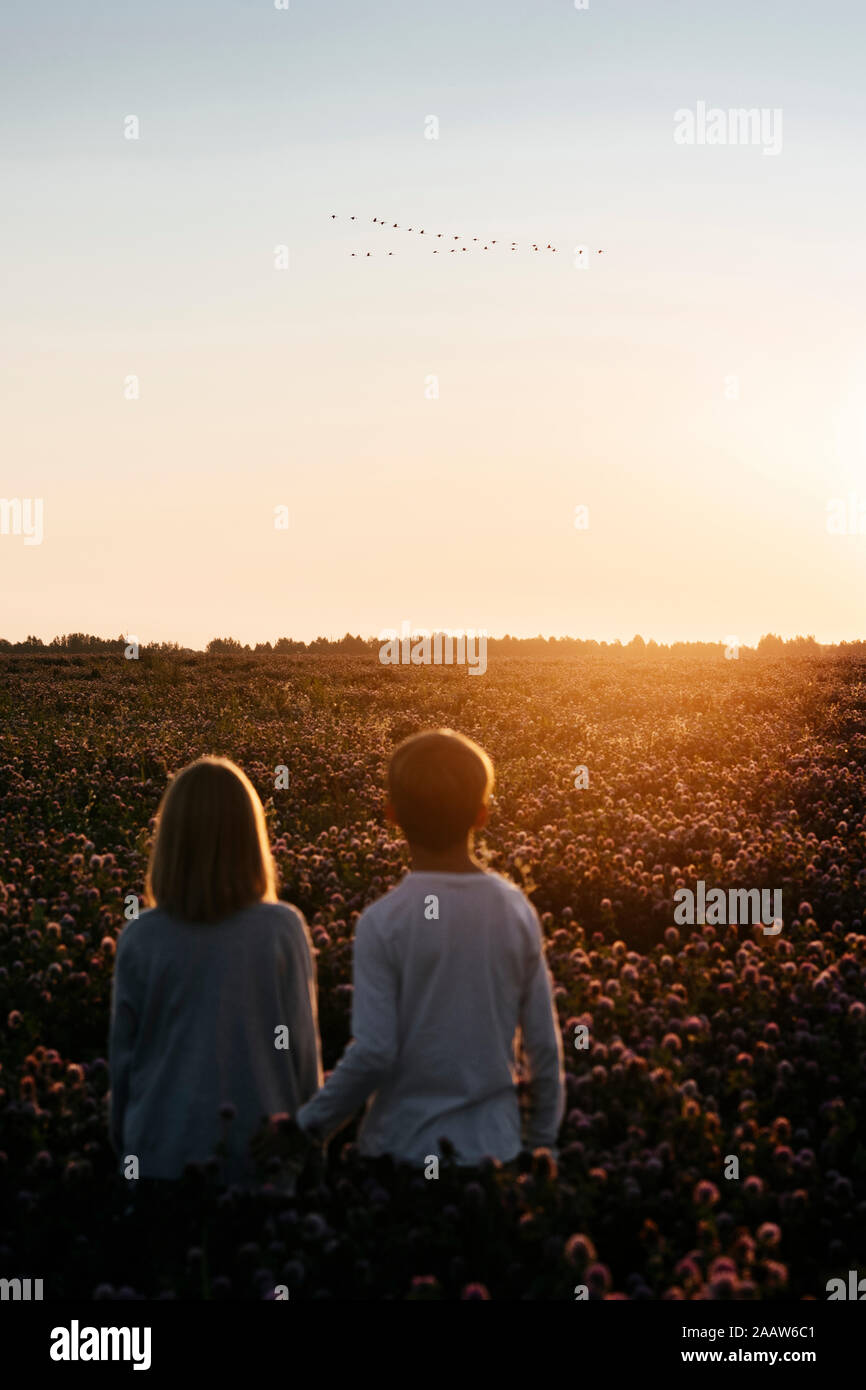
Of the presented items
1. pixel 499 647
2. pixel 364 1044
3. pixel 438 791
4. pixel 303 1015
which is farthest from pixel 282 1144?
pixel 499 647

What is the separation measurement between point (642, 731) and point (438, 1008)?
14.6 m

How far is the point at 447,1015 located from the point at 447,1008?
28 mm

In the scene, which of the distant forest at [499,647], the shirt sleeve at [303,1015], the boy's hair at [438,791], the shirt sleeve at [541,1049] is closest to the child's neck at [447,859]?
the boy's hair at [438,791]

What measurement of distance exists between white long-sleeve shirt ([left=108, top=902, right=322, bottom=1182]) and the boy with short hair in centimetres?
43

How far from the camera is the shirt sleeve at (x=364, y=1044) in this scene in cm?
462

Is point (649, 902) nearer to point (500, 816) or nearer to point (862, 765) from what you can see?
point (500, 816)

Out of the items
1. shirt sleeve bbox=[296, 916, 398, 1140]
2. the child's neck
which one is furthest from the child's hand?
the child's neck

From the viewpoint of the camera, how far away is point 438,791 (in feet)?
15.9

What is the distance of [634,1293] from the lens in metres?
4.34

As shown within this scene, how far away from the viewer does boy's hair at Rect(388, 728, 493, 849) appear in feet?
15.9

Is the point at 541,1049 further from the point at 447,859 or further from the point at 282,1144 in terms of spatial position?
the point at 282,1144

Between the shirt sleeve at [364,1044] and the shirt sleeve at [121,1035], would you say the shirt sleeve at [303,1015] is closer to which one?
the shirt sleeve at [364,1044]

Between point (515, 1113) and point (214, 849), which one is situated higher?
point (214, 849)

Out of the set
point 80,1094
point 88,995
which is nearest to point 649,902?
point 88,995
